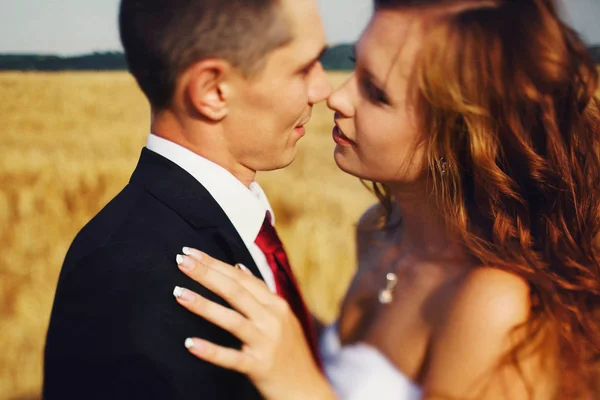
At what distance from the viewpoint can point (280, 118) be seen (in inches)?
46.9

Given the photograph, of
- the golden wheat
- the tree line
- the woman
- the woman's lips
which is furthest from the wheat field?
the woman's lips

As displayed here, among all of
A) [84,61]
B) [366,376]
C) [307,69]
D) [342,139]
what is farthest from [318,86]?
[84,61]

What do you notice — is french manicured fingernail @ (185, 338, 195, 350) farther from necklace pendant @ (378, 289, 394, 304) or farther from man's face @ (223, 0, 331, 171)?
necklace pendant @ (378, 289, 394, 304)

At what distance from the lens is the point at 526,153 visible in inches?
51.5

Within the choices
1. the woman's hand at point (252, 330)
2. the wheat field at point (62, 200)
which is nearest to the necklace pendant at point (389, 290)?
the woman's hand at point (252, 330)

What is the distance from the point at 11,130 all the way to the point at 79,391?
191 centimetres

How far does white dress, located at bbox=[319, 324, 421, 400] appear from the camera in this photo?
1.41m

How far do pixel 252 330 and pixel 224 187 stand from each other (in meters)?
0.28

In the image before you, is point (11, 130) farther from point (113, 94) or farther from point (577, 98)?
point (577, 98)

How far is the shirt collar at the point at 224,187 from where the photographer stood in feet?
3.74

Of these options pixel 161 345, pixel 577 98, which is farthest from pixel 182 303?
pixel 577 98

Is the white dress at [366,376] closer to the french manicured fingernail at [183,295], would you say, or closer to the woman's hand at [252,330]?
the woman's hand at [252,330]

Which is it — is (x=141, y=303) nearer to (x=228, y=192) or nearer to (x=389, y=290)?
(x=228, y=192)

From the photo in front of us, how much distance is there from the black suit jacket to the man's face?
5.3 inches
